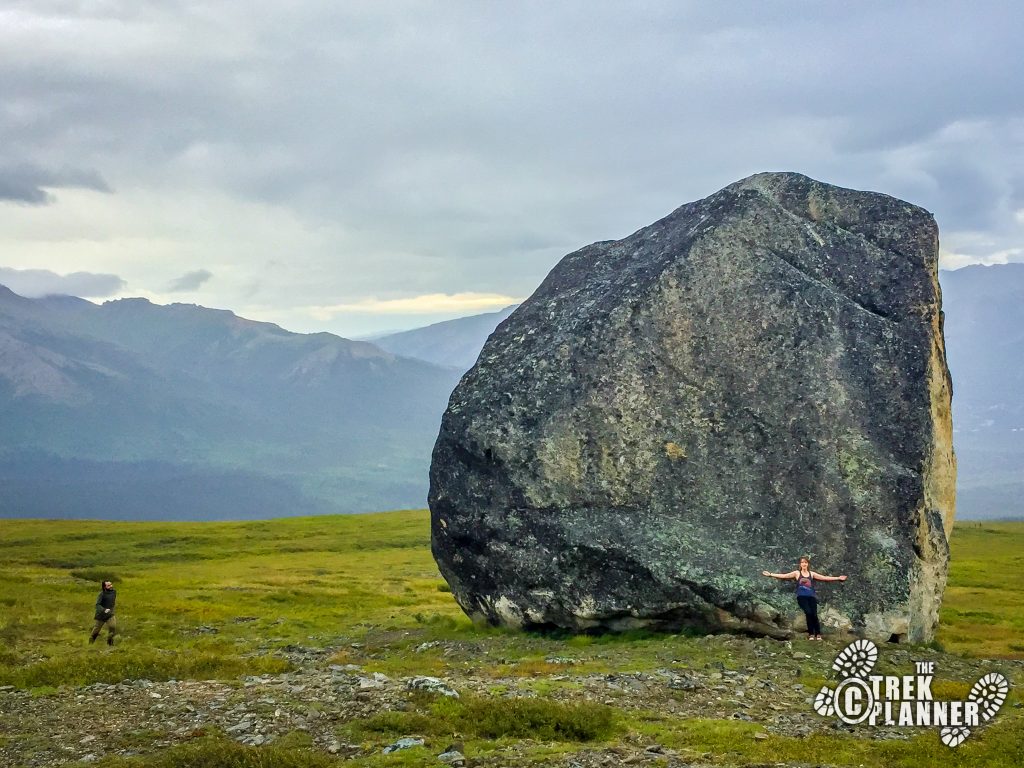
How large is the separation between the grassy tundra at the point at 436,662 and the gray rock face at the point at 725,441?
166 centimetres

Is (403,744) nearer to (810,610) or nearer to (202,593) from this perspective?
(810,610)

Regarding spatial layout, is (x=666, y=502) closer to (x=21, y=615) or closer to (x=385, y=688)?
(x=385, y=688)

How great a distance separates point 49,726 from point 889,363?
79.1ft

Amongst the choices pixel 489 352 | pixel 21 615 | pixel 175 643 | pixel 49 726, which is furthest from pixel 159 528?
pixel 49 726

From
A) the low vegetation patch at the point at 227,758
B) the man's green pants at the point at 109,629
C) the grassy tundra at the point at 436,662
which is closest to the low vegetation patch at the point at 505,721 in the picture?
the grassy tundra at the point at 436,662

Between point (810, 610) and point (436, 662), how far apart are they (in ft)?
35.2

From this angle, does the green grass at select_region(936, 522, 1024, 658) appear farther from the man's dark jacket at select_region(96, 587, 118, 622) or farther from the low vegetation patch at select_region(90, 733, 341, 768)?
the man's dark jacket at select_region(96, 587, 118, 622)

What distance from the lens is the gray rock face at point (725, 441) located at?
26.5 meters

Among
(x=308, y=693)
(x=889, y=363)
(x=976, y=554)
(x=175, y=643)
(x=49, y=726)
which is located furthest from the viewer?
(x=976, y=554)

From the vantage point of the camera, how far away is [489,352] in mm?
31812

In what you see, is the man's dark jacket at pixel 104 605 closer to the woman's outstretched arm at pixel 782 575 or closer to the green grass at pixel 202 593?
the green grass at pixel 202 593

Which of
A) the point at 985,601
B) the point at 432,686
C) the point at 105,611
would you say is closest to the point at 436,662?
the point at 432,686

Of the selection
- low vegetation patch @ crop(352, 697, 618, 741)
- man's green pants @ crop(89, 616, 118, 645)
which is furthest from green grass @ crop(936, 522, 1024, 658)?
man's green pants @ crop(89, 616, 118, 645)

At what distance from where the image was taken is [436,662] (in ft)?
86.9
